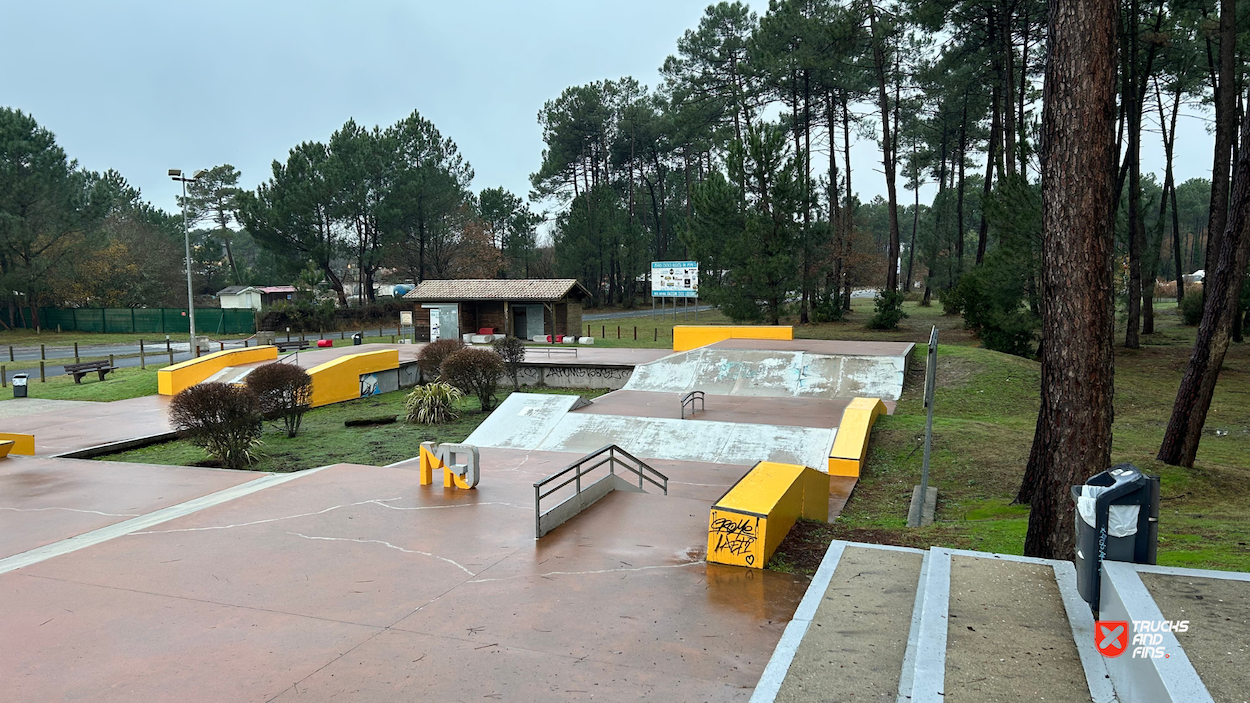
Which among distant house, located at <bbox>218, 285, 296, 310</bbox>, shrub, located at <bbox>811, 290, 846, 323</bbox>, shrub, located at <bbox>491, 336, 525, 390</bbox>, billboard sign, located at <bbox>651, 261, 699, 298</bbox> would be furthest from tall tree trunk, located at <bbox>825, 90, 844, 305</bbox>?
distant house, located at <bbox>218, 285, 296, 310</bbox>

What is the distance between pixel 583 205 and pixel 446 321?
80.5ft

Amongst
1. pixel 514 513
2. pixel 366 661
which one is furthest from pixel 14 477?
pixel 366 661

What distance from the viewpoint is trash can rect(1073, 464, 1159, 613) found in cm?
393

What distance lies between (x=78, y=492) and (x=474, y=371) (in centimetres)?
1064

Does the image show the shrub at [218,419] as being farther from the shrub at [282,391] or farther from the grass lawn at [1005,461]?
the grass lawn at [1005,461]

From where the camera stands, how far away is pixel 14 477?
11.5m

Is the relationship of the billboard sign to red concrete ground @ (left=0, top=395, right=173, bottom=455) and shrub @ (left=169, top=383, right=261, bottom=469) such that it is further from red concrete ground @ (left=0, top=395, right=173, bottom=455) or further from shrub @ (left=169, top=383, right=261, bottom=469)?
shrub @ (left=169, top=383, right=261, bottom=469)

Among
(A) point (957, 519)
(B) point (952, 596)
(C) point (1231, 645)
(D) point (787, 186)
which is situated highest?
(D) point (787, 186)

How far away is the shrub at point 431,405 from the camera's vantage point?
61.3ft

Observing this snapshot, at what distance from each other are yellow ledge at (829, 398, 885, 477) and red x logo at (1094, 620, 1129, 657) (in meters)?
8.81

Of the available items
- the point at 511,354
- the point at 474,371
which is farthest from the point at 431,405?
the point at 511,354

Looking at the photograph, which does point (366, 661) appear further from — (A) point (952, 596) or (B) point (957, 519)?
(B) point (957, 519)

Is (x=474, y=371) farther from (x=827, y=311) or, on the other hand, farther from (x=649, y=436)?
(x=827, y=311)

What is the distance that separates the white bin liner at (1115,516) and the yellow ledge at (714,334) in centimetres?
2264
